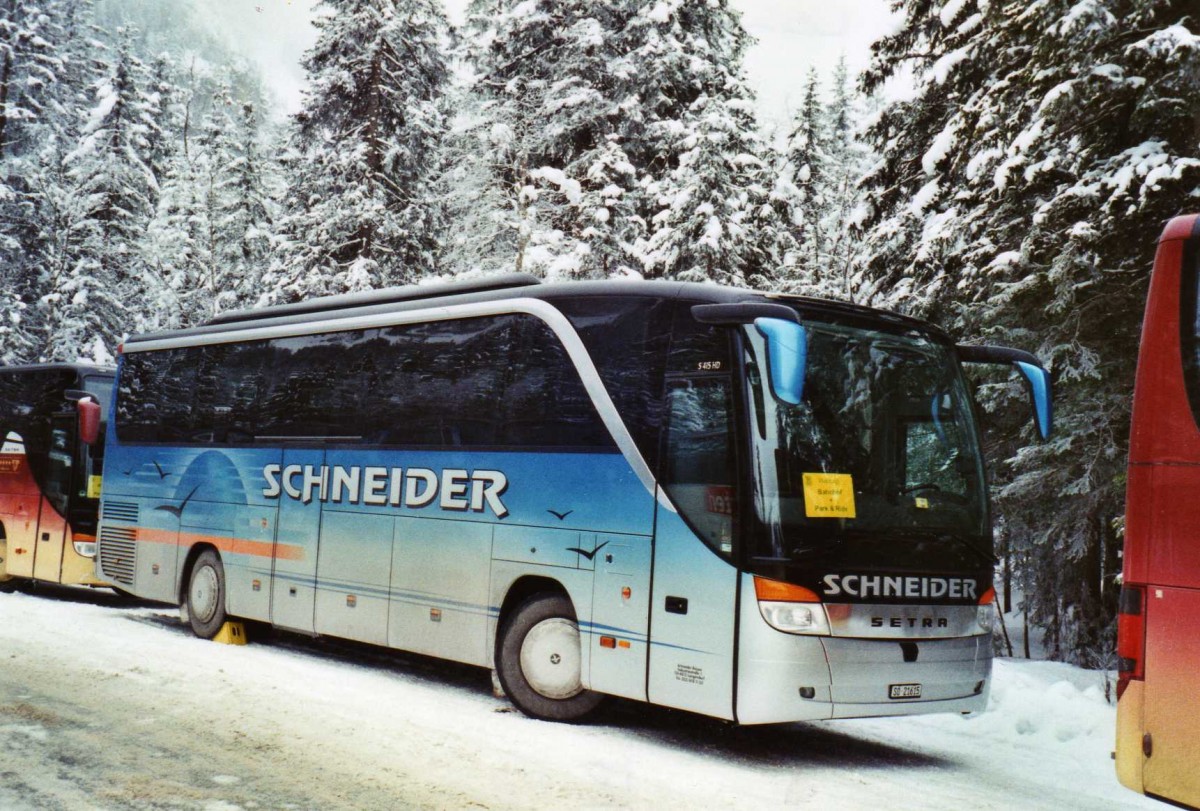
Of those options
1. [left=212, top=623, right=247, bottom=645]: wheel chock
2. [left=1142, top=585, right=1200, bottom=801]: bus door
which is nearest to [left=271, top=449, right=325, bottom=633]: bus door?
[left=212, top=623, right=247, bottom=645]: wheel chock

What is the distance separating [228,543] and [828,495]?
755 centimetres

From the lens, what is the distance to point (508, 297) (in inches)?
381

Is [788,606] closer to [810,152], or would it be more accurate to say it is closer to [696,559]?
[696,559]

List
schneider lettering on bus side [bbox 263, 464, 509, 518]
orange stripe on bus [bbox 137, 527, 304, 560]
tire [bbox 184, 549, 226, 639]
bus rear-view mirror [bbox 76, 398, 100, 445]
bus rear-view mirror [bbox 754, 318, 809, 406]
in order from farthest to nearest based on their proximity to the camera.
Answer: bus rear-view mirror [bbox 76, 398, 100, 445] → tire [bbox 184, 549, 226, 639] → orange stripe on bus [bbox 137, 527, 304, 560] → schneider lettering on bus side [bbox 263, 464, 509, 518] → bus rear-view mirror [bbox 754, 318, 809, 406]

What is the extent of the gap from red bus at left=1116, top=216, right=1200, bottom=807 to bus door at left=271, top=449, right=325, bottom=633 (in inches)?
309

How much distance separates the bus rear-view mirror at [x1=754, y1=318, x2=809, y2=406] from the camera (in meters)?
6.50

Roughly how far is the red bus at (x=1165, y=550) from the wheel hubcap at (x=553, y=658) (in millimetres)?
4116

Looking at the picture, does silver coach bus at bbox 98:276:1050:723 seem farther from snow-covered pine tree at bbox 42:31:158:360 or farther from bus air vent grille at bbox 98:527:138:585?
snow-covered pine tree at bbox 42:31:158:360

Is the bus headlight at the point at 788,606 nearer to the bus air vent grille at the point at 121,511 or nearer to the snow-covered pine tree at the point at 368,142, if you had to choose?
the bus air vent grille at the point at 121,511

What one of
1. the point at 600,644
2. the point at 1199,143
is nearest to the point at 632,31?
the point at 1199,143

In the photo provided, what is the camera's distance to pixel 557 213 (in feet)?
80.6

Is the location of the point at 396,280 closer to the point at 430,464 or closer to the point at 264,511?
the point at 264,511

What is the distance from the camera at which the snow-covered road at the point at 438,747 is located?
6.15 metres

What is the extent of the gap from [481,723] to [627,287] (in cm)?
343
